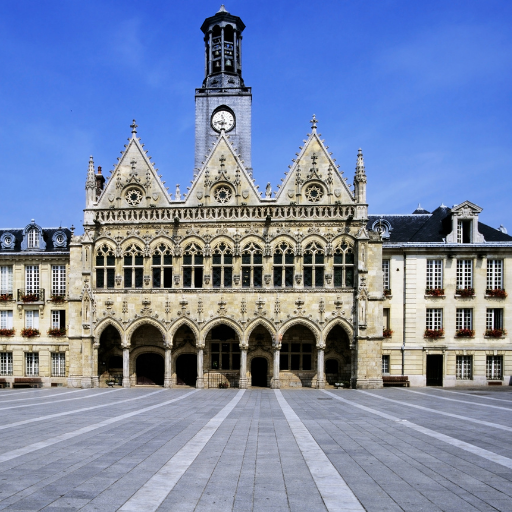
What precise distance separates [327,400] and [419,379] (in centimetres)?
1442

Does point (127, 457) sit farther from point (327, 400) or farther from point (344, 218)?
point (344, 218)

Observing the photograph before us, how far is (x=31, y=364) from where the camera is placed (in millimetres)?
43406

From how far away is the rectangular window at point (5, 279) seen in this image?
4384 cm

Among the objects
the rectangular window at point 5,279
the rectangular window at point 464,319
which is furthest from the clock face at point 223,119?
the rectangular window at point 464,319

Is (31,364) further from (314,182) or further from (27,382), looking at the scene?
(314,182)

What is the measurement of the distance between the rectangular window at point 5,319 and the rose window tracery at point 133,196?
12942 mm

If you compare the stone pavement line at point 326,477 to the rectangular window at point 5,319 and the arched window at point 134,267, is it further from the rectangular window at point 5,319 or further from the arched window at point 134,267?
the rectangular window at point 5,319

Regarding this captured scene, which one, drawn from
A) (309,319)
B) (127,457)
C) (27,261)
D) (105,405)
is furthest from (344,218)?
(127,457)

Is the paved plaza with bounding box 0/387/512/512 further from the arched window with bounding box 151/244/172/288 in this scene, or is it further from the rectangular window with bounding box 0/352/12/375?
the rectangular window with bounding box 0/352/12/375

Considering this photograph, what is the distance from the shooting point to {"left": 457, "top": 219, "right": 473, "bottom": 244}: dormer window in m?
41.7

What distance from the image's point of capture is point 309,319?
38.7 meters

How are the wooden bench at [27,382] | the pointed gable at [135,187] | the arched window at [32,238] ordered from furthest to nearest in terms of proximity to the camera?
the arched window at [32,238] < the wooden bench at [27,382] < the pointed gable at [135,187]

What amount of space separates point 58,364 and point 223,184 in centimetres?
1838

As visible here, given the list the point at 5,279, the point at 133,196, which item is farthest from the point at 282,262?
the point at 5,279
